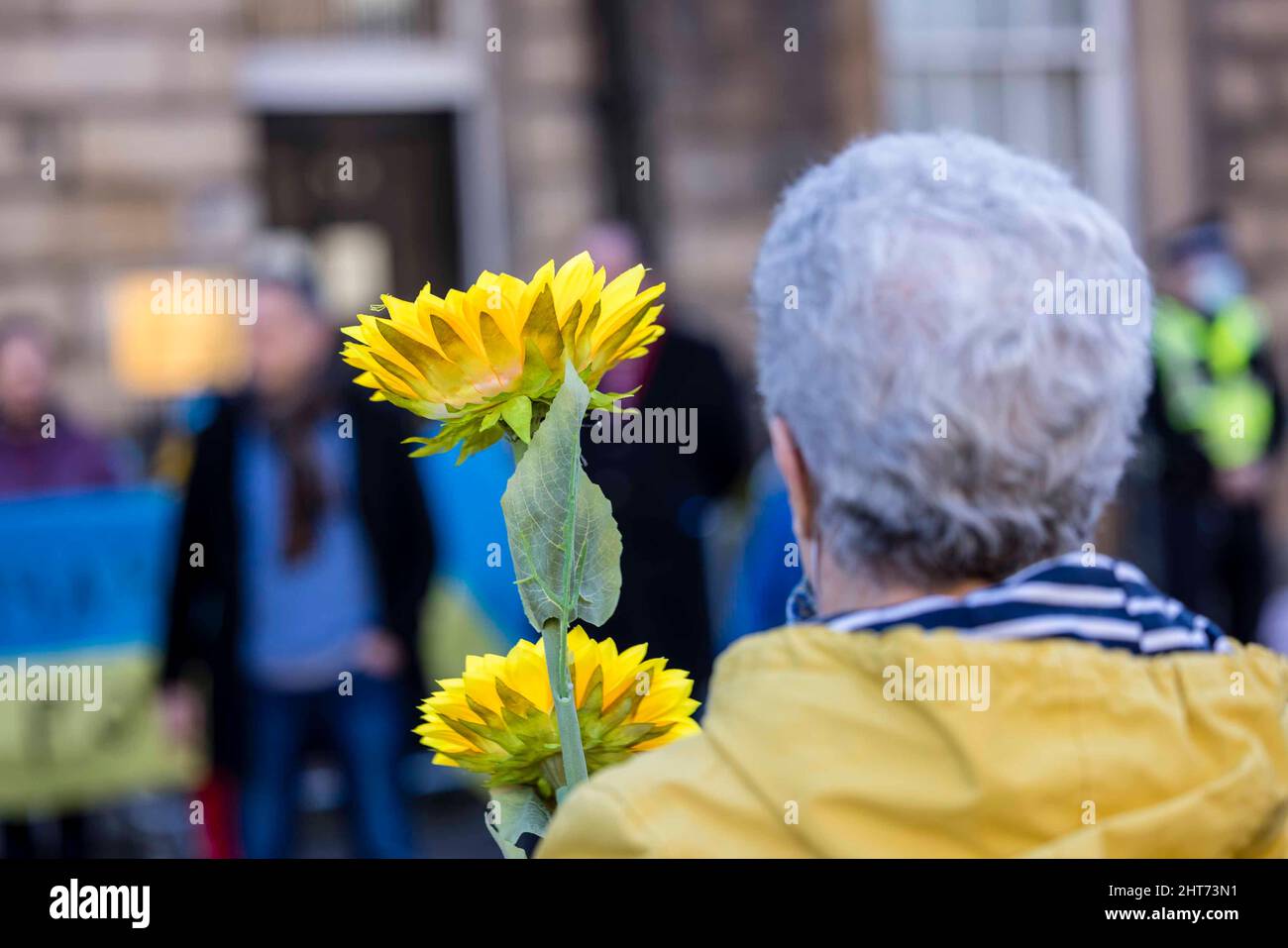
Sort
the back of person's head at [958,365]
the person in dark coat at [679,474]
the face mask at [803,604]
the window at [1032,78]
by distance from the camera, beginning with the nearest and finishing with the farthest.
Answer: the back of person's head at [958,365] → the face mask at [803,604] → the person in dark coat at [679,474] → the window at [1032,78]

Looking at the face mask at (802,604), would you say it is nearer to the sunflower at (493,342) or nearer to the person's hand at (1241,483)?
the sunflower at (493,342)

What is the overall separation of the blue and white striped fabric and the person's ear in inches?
4.4

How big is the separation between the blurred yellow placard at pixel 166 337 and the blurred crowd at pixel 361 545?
0.45ft

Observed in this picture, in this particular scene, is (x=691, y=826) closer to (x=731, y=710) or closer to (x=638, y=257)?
(x=731, y=710)

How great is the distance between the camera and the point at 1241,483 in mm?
5707

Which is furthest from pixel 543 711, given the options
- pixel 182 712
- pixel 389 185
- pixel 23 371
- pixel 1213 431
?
pixel 389 185

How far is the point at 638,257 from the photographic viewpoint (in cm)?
514

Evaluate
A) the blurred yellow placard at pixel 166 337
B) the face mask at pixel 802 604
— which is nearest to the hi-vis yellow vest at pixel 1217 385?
the blurred yellow placard at pixel 166 337

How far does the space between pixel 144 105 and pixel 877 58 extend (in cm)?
320

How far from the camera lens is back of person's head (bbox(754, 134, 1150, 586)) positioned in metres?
1.06

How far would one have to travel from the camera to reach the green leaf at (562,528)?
97 cm

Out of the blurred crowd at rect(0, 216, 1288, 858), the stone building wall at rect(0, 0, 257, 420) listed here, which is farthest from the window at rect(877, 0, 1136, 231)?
the stone building wall at rect(0, 0, 257, 420)

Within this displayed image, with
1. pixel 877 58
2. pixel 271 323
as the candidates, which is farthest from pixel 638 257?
pixel 877 58

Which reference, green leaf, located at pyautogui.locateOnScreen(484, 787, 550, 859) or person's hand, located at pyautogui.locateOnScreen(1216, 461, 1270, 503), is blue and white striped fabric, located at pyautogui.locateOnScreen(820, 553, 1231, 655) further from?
person's hand, located at pyautogui.locateOnScreen(1216, 461, 1270, 503)
